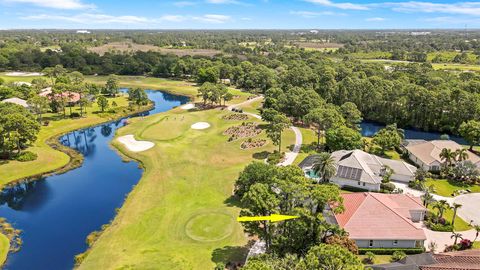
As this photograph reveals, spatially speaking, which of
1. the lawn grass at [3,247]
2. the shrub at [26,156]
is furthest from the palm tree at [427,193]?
the shrub at [26,156]

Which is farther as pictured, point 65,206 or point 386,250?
point 65,206

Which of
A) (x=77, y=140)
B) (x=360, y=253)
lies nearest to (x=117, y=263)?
(x=360, y=253)

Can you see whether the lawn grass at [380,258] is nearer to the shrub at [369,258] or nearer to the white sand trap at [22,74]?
the shrub at [369,258]

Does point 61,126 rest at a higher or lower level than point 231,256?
higher

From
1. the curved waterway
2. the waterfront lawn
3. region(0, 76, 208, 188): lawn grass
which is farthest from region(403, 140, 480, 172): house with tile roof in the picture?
region(0, 76, 208, 188): lawn grass

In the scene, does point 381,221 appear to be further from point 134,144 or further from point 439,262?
point 134,144

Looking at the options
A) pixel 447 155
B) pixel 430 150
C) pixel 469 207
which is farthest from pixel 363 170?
pixel 430 150

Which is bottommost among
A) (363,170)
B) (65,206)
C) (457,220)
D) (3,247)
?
(65,206)

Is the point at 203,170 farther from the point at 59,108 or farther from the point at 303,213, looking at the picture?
the point at 59,108
